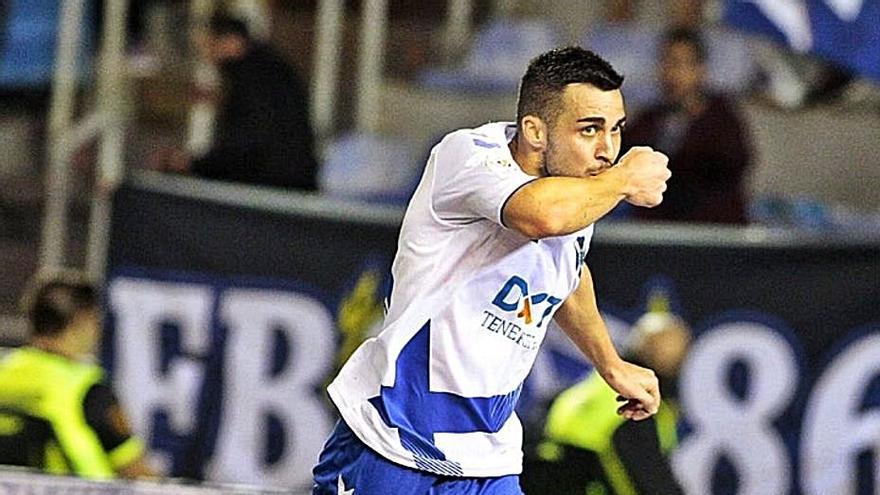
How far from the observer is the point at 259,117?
9398 mm

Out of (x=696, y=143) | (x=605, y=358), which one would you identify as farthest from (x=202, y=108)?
(x=605, y=358)

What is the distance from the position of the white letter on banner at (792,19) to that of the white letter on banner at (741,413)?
1495 mm

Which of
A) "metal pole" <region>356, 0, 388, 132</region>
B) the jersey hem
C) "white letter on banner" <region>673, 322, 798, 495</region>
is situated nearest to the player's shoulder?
the jersey hem

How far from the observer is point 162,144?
37.1 feet

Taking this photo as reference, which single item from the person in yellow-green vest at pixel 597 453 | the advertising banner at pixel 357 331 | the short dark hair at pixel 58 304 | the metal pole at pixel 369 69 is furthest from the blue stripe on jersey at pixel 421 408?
the metal pole at pixel 369 69

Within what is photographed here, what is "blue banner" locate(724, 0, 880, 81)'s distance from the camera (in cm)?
884

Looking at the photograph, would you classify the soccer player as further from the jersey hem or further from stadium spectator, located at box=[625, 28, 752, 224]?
stadium spectator, located at box=[625, 28, 752, 224]

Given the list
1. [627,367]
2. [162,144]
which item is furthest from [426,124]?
[627,367]

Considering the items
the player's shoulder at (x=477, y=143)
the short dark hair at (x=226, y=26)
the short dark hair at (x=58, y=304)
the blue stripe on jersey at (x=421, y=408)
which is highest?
the player's shoulder at (x=477, y=143)

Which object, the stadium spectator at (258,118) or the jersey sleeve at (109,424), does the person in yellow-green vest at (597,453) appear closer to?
the jersey sleeve at (109,424)

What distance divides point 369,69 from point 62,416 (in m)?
4.17

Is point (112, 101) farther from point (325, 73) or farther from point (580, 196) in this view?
point (580, 196)

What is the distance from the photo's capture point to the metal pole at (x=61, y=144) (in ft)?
32.0

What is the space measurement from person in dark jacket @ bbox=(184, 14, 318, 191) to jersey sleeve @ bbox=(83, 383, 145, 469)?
2360mm
